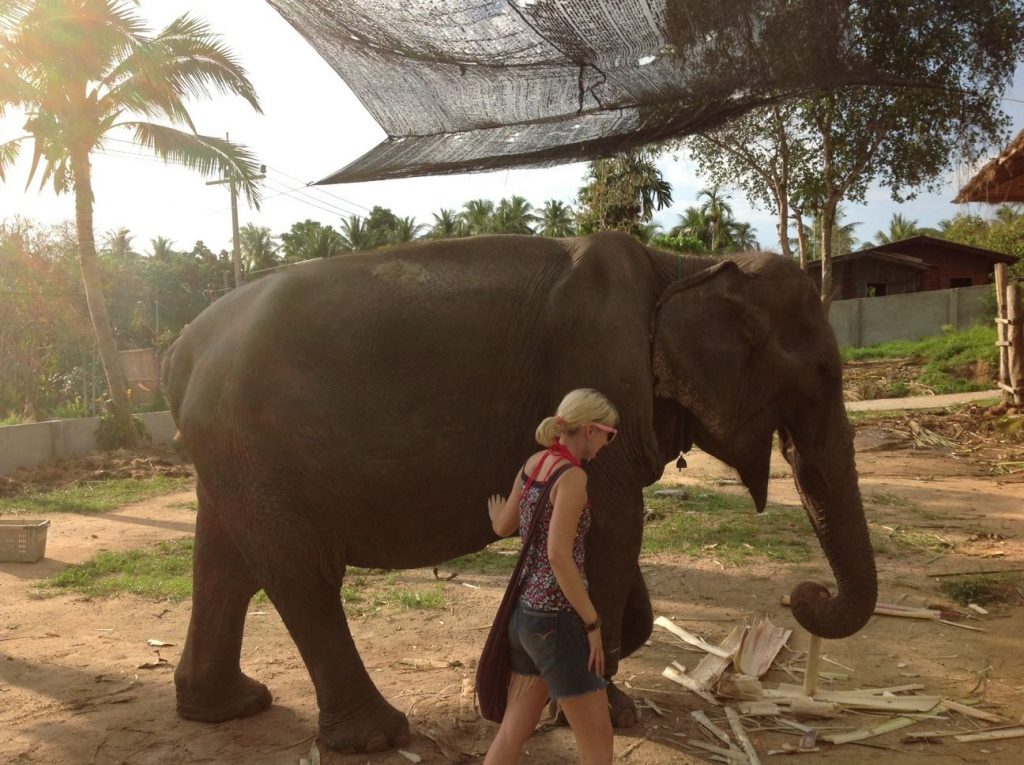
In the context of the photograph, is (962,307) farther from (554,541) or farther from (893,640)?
(554,541)

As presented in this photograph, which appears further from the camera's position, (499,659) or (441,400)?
(441,400)

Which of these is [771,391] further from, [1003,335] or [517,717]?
[1003,335]

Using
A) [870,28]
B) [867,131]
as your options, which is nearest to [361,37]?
[870,28]

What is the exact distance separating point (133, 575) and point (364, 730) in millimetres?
4347

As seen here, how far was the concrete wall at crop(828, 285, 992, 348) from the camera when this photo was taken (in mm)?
25953

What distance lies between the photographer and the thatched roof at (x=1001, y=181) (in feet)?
27.2

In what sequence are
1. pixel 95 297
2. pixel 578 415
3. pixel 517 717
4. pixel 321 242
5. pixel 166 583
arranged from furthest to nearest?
pixel 321 242 → pixel 95 297 → pixel 166 583 → pixel 517 717 → pixel 578 415

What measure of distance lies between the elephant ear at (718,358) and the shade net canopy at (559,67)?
73.8 inches

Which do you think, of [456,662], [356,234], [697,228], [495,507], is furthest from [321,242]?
[495,507]

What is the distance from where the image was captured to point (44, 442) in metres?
13.9

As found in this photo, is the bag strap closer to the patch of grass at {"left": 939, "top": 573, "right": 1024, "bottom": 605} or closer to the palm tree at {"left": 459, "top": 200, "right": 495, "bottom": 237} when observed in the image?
the patch of grass at {"left": 939, "top": 573, "right": 1024, "bottom": 605}

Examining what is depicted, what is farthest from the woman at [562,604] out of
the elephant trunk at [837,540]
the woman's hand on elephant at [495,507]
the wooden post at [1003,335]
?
the wooden post at [1003,335]

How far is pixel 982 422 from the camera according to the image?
13.2 m

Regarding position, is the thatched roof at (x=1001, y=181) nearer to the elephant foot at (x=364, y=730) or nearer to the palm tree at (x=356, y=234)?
the elephant foot at (x=364, y=730)
